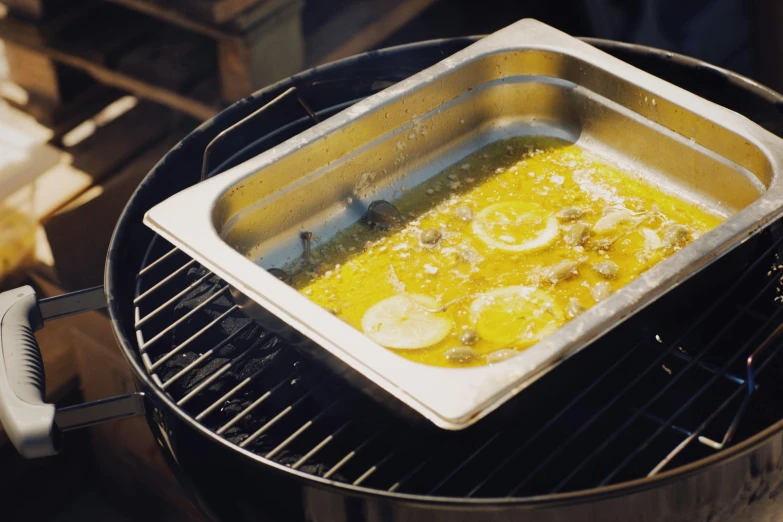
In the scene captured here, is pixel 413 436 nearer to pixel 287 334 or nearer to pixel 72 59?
pixel 287 334

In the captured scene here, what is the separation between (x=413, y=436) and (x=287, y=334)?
258 mm

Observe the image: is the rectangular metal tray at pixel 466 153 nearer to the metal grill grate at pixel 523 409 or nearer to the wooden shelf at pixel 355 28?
the metal grill grate at pixel 523 409

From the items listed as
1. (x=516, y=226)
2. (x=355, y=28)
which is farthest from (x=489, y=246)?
(x=355, y=28)

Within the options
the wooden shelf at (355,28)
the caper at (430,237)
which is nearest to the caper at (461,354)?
the caper at (430,237)

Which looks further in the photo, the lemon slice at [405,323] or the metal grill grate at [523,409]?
the lemon slice at [405,323]

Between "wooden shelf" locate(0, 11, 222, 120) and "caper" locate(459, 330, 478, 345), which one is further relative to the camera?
"wooden shelf" locate(0, 11, 222, 120)

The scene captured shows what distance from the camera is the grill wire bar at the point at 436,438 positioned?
1311mm

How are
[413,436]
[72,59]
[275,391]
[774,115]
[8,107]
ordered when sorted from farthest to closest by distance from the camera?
[8,107]
[72,59]
[774,115]
[275,391]
[413,436]

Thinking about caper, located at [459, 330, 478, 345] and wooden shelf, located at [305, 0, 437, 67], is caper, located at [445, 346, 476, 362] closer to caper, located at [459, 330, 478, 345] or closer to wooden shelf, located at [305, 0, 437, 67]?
caper, located at [459, 330, 478, 345]

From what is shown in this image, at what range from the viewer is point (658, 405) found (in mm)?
1419

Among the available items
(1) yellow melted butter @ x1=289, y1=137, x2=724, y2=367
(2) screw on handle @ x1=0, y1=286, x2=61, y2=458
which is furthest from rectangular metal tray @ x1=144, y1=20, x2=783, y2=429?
(2) screw on handle @ x1=0, y1=286, x2=61, y2=458

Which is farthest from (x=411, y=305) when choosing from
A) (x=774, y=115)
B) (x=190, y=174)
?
(x=774, y=115)

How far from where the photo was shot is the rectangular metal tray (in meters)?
1.25

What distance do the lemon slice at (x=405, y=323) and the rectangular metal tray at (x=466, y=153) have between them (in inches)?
6.5
